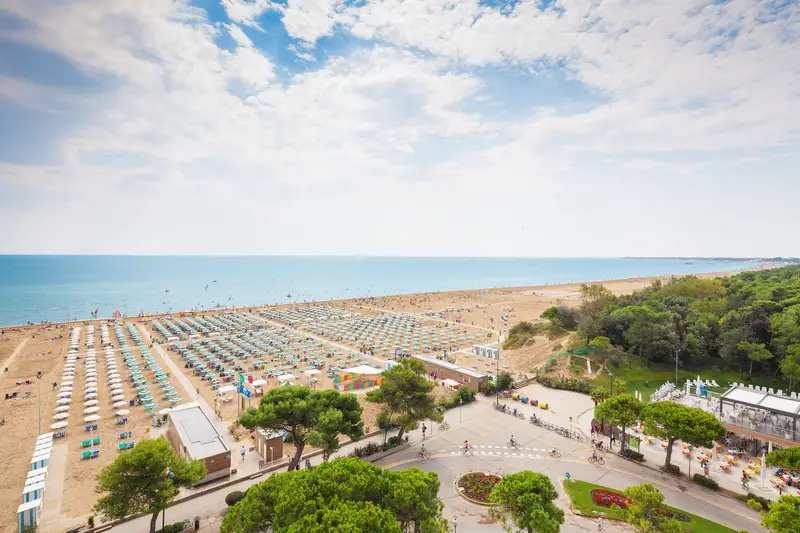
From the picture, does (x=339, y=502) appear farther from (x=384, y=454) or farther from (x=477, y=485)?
(x=384, y=454)

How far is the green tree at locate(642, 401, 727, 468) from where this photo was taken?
2322 cm

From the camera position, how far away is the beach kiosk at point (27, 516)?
794 inches

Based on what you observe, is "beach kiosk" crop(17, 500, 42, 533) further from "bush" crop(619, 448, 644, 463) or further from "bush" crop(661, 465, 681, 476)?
"bush" crop(661, 465, 681, 476)

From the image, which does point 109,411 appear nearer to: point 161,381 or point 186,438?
point 161,381

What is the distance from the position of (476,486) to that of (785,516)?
44.9ft

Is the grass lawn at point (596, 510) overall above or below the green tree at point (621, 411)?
below

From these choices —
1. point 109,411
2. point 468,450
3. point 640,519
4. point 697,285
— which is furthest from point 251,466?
point 697,285

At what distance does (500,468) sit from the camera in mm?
25500

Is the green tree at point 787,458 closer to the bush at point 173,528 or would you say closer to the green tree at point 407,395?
the green tree at point 407,395

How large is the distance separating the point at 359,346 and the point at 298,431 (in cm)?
3983

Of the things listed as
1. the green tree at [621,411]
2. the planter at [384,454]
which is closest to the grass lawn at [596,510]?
the green tree at [621,411]

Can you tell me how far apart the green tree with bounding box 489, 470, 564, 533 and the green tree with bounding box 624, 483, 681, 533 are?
374 centimetres

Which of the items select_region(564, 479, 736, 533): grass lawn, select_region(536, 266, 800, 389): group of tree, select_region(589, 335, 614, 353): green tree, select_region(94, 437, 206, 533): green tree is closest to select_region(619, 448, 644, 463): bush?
select_region(564, 479, 736, 533): grass lawn

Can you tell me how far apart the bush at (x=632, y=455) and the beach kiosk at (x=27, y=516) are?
36.3 m
